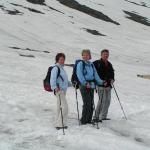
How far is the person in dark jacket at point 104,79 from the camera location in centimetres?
1460

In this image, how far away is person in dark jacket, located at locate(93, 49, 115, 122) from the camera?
47.9 ft

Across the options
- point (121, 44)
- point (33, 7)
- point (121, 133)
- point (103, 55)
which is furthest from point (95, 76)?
point (33, 7)

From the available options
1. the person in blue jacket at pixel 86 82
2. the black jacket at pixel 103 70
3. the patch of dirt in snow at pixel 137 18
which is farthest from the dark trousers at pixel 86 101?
the patch of dirt in snow at pixel 137 18

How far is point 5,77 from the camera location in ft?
72.0

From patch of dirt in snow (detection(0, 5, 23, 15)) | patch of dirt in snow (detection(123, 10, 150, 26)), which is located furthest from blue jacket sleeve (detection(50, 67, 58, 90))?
patch of dirt in snow (detection(123, 10, 150, 26))

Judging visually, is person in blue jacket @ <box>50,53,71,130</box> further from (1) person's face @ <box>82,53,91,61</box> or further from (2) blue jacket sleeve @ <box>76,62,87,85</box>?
(1) person's face @ <box>82,53,91,61</box>

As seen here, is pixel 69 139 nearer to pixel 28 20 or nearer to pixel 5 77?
pixel 5 77

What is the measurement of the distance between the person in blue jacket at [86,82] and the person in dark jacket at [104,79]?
0.67 m

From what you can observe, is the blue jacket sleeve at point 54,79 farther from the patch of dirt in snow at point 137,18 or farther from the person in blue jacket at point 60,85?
the patch of dirt in snow at point 137,18

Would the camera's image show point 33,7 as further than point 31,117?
Yes

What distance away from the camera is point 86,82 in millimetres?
13664

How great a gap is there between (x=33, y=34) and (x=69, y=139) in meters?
34.4

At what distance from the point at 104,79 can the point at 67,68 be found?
45.4 ft

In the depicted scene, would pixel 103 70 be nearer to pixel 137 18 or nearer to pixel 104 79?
pixel 104 79
